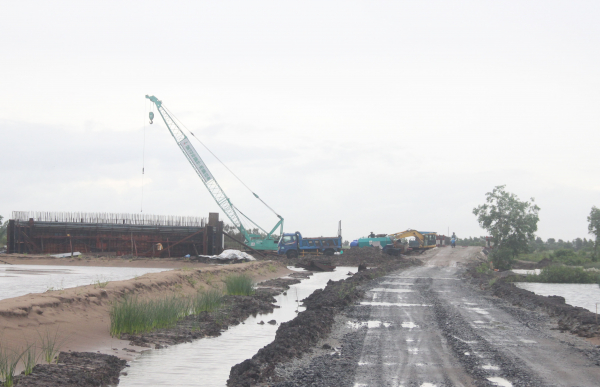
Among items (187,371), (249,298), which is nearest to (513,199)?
(249,298)

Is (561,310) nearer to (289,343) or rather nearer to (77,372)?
(289,343)

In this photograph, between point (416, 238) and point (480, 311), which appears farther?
point (416, 238)

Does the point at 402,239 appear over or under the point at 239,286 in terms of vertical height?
over

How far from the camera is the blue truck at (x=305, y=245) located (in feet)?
216

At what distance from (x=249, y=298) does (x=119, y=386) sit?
44.6 ft

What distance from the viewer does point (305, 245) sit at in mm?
67438

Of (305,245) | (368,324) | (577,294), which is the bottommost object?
(577,294)

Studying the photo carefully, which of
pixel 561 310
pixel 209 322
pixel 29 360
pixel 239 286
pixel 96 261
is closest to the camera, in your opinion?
pixel 29 360

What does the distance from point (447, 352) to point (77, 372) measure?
727cm

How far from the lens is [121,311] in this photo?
13977 mm

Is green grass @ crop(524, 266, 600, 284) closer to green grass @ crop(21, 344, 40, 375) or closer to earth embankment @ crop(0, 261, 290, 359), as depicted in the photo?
earth embankment @ crop(0, 261, 290, 359)

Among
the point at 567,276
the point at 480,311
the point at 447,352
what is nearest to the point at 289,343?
the point at 447,352

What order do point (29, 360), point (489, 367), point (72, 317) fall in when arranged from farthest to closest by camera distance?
point (72, 317) → point (489, 367) → point (29, 360)

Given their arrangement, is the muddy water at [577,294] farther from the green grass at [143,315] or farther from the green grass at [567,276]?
the green grass at [143,315]
